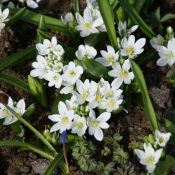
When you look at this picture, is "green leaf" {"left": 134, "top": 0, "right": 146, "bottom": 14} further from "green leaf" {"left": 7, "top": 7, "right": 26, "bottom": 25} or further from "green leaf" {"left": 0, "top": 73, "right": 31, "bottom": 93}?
"green leaf" {"left": 0, "top": 73, "right": 31, "bottom": 93}

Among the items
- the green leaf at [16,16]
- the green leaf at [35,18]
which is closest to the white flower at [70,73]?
the green leaf at [35,18]

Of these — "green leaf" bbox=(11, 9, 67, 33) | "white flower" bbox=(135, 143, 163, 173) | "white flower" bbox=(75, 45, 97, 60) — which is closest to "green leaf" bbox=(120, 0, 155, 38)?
"white flower" bbox=(75, 45, 97, 60)

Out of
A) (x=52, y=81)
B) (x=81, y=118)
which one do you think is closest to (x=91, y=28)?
(x=52, y=81)

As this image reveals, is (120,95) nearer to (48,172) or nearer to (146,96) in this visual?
(146,96)

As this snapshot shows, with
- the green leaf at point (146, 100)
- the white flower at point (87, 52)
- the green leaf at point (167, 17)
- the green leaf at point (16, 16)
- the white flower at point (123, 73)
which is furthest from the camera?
the green leaf at point (167, 17)

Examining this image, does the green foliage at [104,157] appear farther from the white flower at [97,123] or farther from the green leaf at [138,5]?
the green leaf at [138,5]

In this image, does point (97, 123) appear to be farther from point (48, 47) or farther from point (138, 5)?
point (138, 5)

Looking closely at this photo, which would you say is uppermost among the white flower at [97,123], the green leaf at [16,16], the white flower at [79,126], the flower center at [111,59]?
the green leaf at [16,16]
